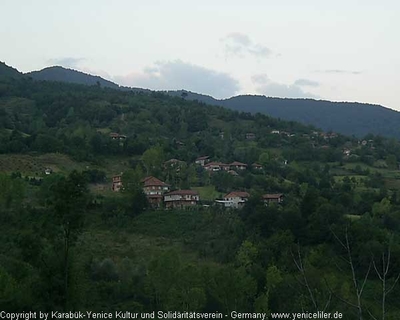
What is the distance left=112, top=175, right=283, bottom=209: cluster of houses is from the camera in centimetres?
4291

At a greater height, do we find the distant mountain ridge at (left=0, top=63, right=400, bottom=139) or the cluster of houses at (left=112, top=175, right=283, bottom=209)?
the distant mountain ridge at (left=0, top=63, right=400, bottom=139)

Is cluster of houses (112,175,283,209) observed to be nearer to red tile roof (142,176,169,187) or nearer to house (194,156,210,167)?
red tile roof (142,176,169,187)

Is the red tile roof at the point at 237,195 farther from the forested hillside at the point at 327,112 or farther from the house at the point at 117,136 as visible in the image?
the forested hillside at the point at 327,112

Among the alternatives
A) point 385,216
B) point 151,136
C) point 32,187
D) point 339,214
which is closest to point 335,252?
point 339,214

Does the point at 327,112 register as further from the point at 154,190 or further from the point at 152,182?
the point at 154,190

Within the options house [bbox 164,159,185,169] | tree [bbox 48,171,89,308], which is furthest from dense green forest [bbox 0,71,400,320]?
house [bbox 164,159,185,169]

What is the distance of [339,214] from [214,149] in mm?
35437

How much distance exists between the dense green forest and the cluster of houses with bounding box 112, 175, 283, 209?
41.8 inches

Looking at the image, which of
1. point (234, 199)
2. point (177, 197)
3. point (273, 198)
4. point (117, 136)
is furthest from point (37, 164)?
point (273, 198)

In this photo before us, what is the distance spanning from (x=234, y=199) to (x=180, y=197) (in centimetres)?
443

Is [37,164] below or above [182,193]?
above

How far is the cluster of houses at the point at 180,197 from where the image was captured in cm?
4291

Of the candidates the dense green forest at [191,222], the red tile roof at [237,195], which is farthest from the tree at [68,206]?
the red tile roof at [237,195]

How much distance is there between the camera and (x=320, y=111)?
182625mm
